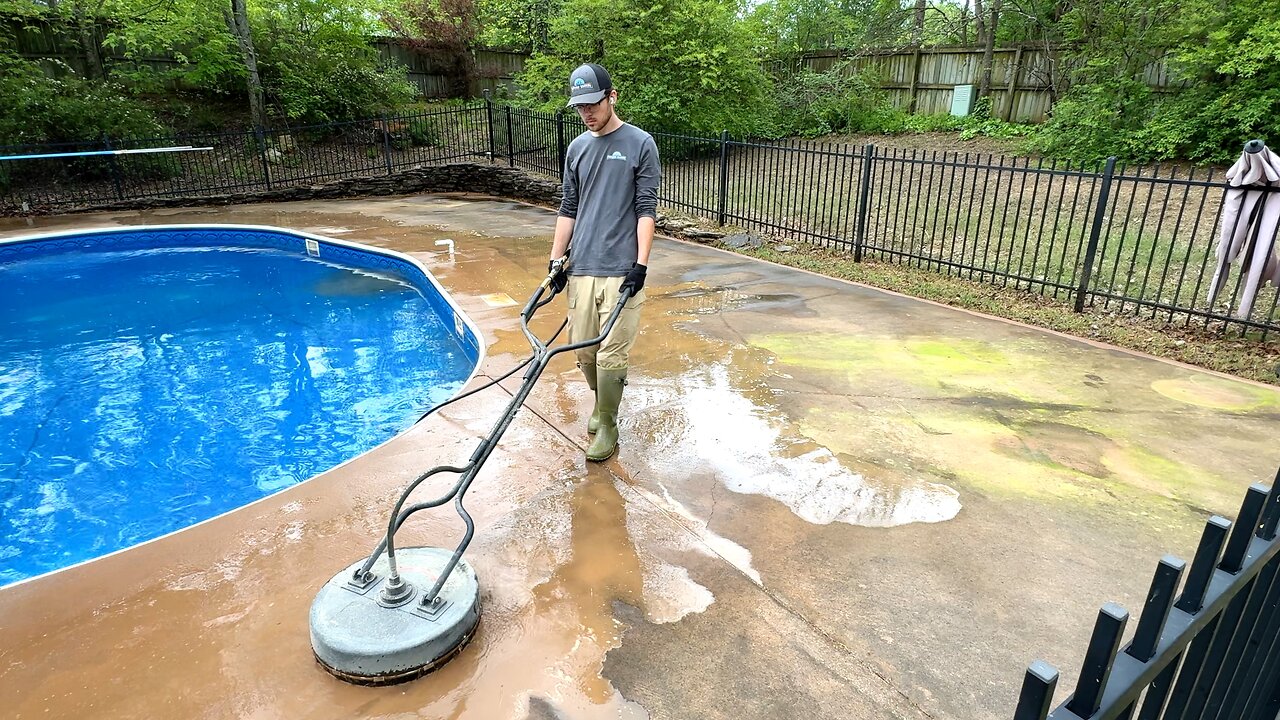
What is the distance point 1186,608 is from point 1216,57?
36.8 feet

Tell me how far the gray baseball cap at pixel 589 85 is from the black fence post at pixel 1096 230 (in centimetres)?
414

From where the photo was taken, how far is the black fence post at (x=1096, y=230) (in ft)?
17.7

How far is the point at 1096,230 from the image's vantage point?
18.2 ft

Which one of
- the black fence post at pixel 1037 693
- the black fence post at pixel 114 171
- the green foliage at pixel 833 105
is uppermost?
the green foliage at pixel 833 105

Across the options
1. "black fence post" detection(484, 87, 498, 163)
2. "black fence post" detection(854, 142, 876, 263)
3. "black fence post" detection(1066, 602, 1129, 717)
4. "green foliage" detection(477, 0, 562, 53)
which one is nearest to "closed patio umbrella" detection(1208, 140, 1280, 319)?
"black fence post" detection(854, 142, 876, 263)

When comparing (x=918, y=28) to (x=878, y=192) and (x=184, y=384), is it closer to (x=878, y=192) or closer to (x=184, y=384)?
(x=878, y=192)

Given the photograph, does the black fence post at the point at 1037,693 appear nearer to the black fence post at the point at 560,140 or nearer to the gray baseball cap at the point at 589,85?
the gray baseball cap at the point at 589,85

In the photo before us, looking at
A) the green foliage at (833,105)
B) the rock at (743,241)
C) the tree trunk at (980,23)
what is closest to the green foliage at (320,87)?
the green foliage at (833,105)

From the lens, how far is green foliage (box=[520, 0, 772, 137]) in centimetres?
1219

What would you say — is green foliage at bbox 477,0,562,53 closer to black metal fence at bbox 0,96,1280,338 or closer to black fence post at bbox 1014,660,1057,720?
black metal fence at bbox 0,96,1280,338

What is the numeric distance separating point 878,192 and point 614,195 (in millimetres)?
9447

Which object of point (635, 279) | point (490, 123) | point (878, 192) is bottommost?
→ point (878, 192)

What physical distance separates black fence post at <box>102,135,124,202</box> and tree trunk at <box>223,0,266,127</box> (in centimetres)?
264

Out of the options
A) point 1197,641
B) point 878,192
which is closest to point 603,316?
point 1197,641
